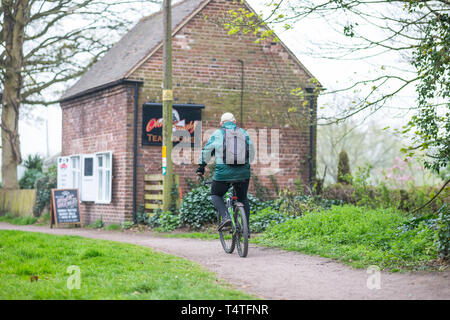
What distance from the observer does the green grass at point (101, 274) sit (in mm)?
6090

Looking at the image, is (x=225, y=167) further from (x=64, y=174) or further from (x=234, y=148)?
(x=64, y=174)

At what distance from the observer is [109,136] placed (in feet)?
61.9

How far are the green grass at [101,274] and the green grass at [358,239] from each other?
2332 mm

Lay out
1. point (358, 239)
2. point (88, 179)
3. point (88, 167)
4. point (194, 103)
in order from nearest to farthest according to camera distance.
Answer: point (358, 239), point (194, 103), point (88, 179), point (88, 167)

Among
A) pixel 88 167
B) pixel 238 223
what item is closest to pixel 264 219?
pixel 238 223

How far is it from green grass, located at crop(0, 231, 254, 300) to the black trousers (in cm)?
107

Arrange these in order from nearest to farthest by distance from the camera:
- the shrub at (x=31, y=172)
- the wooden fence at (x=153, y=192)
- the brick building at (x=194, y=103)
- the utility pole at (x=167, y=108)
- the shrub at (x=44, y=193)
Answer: the utility pole at (x=167, y=108) → the wooden fence at (x=153, y=192) → the brick building at (x=194, y=103) → the shrub at (x=44, y=193) → the shrub at (x=31, y=172)

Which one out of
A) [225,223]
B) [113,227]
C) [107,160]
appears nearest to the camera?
[225,223]

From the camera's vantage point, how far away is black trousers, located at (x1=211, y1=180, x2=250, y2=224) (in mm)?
9492

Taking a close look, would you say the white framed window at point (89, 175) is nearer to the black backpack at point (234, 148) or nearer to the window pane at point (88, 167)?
the window pane at point (88, 167)

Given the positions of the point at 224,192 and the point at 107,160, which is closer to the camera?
the point at 224,192

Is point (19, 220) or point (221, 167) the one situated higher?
point (221, 167)

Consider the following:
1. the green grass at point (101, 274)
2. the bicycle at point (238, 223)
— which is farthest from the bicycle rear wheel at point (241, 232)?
the green grass at point (101, 274)

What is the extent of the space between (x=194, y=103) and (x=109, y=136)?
2.91 meters
